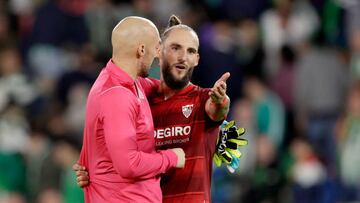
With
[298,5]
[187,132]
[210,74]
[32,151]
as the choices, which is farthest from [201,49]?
[187,132]

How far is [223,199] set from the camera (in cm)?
1234

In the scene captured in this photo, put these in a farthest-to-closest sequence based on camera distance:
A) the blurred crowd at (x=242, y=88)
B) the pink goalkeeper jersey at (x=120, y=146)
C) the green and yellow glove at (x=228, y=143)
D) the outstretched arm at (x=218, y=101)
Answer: the blurred crowd at (x=242, y=88) < the green and yellow glove at (x=228, y=143) < the outstretched arm at (x=218, y=101) < the pink goalkeeper jersey at (x=120, y=146)

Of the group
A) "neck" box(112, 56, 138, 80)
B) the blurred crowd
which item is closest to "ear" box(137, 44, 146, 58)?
"neck" box(112, 56, 138, 80)

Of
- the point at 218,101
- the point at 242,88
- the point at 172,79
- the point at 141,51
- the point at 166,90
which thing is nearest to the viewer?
the point at 141,51

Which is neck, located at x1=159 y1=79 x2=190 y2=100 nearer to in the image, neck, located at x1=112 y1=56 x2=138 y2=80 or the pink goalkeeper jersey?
the pink goalkeeper jersey

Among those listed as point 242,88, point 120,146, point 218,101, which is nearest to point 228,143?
point 218,101

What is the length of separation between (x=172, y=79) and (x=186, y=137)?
380 millimetres

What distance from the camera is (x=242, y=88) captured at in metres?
13.3

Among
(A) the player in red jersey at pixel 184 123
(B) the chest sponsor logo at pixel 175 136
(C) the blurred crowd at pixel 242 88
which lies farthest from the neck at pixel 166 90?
(C) the blurred crowd at pixel 242 88

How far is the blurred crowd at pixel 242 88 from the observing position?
12.3 meters

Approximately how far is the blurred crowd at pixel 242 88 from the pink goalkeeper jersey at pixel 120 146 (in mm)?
5604

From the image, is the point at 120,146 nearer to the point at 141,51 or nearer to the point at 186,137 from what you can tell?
the point at 141,51

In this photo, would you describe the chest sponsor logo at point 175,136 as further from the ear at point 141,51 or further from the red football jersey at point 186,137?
the ear at point 141,51

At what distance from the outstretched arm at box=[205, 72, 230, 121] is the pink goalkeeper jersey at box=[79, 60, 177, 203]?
0.40 m
